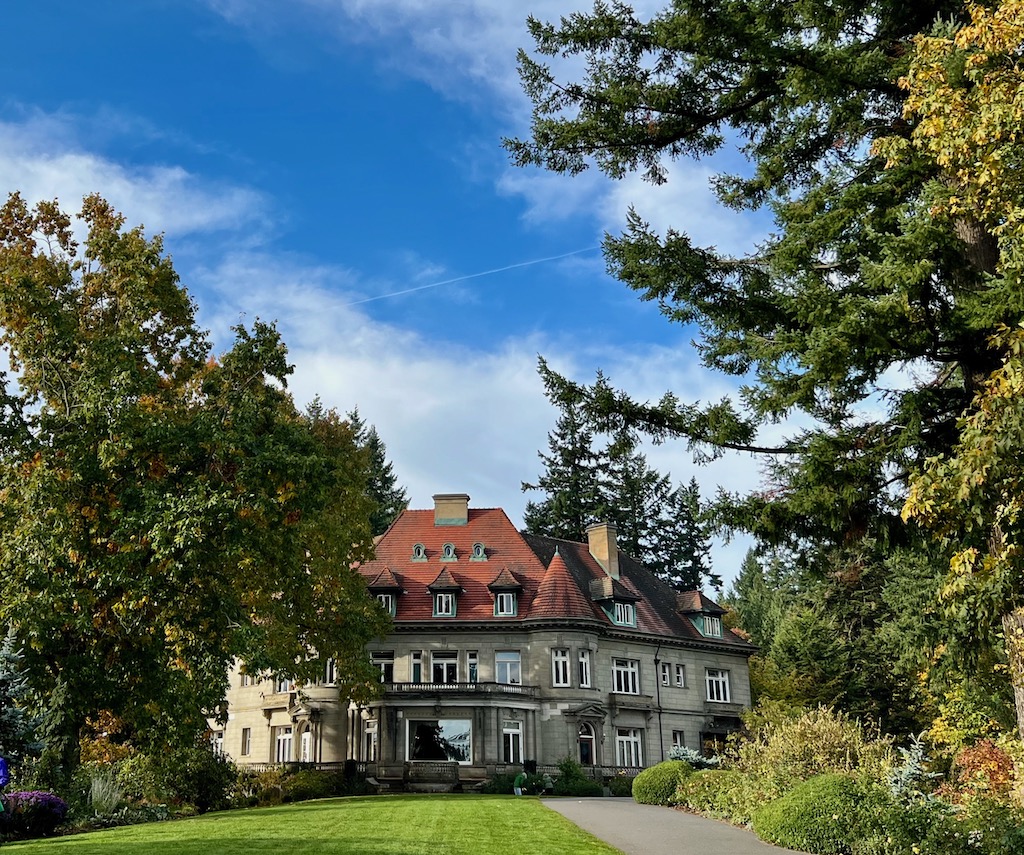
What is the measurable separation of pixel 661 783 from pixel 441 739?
15.3 m

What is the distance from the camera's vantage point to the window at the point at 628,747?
1629 inches

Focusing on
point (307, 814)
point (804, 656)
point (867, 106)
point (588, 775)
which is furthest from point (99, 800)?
point (804, 656)

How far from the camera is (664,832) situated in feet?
55.6

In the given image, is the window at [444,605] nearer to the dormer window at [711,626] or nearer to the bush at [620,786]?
the bush at [620,786]

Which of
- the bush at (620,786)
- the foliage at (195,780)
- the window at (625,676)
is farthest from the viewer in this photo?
the window at (625,676)

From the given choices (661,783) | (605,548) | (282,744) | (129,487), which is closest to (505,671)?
(605,548)

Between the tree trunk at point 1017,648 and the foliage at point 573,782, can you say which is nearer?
the tree trunk at point 1017,648

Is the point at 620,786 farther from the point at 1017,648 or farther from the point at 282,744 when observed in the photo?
the point at 1017,648

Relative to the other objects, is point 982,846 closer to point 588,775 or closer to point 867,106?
point 867,106

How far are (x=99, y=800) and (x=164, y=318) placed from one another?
11.0 meters

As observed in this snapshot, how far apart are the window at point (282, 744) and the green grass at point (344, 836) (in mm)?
21270

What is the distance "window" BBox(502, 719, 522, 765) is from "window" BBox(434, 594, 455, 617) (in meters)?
5.70

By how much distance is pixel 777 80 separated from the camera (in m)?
13.6

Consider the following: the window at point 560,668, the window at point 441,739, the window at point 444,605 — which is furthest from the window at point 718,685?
the window at point 444,605
